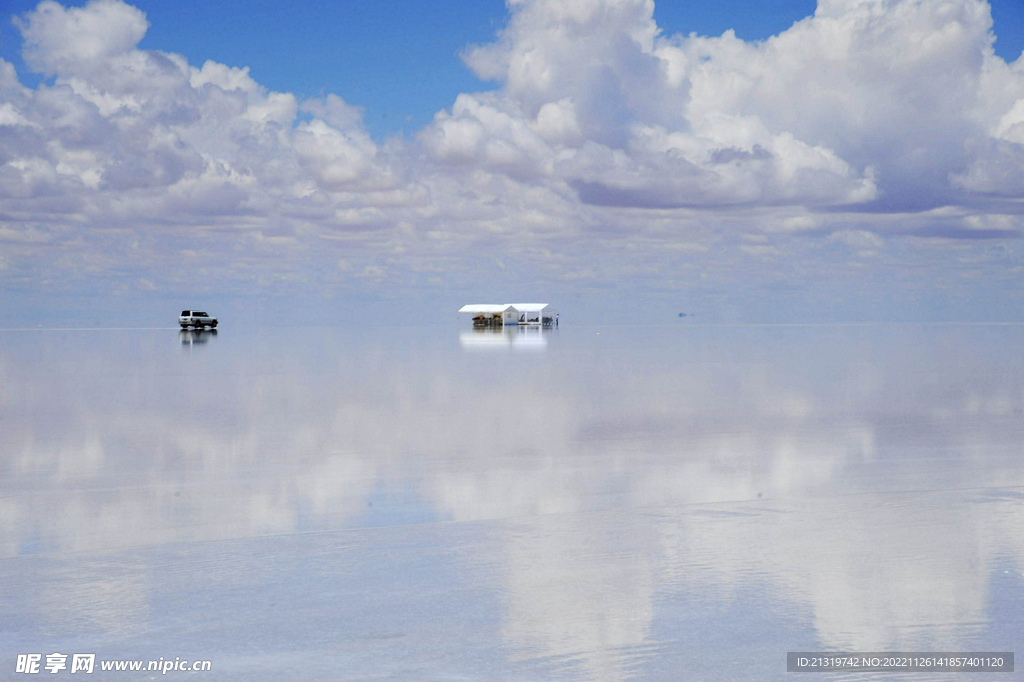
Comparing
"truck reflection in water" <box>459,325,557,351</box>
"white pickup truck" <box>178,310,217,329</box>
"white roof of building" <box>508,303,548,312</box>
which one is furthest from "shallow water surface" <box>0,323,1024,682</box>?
"white roof of building" <box>508,303,548,312</box>

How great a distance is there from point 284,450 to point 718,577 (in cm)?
934

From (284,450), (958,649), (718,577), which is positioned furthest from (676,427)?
(958,649)

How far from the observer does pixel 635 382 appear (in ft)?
103

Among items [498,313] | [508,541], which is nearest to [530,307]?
[498,313]

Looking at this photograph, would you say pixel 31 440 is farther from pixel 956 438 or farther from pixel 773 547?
pixel 956 438

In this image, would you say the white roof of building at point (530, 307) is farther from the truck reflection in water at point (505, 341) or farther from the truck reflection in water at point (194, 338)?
the truck reflection in water at point (194, 338)

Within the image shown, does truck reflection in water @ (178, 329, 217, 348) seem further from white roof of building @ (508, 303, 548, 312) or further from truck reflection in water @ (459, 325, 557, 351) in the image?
white roof of building @ (508, 303, 548, 312)

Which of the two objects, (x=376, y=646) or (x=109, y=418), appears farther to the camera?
(x=109, y=418)

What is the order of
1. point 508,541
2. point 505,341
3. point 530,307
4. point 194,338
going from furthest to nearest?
point 530,307, point 194,338, point 505,341, point 508,541

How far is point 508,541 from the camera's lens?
886cm

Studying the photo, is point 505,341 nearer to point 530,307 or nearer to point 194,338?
point 194,338

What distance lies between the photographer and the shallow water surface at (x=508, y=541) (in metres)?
6.22

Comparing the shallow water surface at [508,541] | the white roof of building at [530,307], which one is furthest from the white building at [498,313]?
the shallow water surface at [508,541]

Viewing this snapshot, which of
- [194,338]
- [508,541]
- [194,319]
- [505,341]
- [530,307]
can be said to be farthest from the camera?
[530,307]
